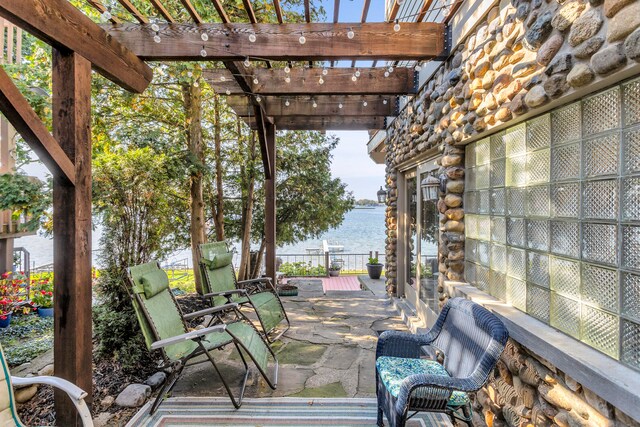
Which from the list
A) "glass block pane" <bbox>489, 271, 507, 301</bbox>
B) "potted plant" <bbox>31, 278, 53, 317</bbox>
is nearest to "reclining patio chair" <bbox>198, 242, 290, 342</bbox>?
"glass block pane" <bbox>489, 271, 507, 301</bbox>

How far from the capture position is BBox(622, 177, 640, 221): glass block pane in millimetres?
1220

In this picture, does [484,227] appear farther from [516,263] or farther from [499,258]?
[516,263]

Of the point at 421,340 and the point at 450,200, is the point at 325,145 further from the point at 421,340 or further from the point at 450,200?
the point at 421,340

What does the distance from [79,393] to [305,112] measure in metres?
4.16

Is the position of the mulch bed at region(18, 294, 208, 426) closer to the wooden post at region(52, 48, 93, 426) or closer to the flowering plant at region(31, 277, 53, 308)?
the wooden post at region(52, 48, 93, 426)

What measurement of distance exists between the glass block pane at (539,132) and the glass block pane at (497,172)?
301mm

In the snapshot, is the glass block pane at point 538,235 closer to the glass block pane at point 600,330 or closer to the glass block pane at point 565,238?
the glass block pane at point 565,238

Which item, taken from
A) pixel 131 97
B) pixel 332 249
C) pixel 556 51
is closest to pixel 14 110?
pixel 556 51

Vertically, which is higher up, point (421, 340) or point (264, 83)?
point (264, 83)

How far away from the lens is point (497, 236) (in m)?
2.23

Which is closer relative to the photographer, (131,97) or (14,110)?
(14,110)

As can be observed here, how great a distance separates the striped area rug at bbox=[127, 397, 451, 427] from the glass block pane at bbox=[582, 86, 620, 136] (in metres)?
1.93

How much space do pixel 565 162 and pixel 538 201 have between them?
0.92 ft

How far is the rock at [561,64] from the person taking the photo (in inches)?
56.0
